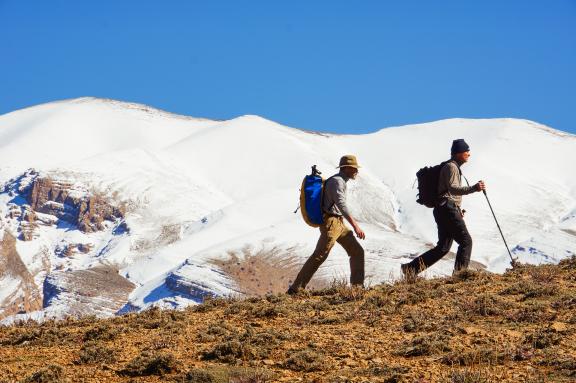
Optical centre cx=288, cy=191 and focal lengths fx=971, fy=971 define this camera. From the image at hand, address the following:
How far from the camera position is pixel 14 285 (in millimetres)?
145625

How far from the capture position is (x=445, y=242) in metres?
13.8

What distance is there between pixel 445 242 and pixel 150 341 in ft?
17.2

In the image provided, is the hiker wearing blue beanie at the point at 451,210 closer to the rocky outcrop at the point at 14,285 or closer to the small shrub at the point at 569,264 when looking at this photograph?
the small shrub at the point at 569,264

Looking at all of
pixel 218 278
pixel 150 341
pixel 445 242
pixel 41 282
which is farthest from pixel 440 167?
pixel 41 282

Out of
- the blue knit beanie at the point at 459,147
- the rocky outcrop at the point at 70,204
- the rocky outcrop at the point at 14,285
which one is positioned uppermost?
the rocky outcrop at the point at 70,204

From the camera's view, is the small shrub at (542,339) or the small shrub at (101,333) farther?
the small shrub at (101,333)

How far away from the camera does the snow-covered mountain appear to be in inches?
5221

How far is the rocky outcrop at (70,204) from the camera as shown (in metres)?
172

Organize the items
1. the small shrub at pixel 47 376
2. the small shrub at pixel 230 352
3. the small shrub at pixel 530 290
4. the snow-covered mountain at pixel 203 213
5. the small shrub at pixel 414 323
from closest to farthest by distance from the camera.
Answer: the small shrub at pixel 47 376 < the small shrub at pixel 230 352 < the small shrub at pixel 414 323 < the small shrub at pixel 530 290 < the snow-covered mountain at pixel 203 213

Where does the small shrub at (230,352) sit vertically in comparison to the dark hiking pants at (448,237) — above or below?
below

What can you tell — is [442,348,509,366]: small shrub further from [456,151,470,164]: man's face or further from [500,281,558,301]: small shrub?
[456,151,470,164]: man's face

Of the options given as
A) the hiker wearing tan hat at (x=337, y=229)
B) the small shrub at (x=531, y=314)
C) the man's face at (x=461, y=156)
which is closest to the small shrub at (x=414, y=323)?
the small shrub at (x=531, y=314)

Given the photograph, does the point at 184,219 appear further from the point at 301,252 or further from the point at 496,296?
the point at 496,296

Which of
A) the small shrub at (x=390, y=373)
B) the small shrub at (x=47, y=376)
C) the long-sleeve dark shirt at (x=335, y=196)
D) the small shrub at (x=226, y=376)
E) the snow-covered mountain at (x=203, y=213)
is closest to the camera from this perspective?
the small shrub at (x=390, y=373)
